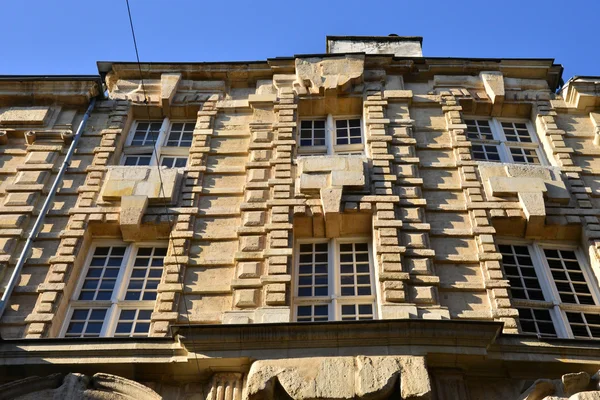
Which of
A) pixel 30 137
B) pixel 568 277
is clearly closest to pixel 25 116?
pixel 30 137

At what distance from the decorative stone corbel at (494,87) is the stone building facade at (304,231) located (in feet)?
0.21

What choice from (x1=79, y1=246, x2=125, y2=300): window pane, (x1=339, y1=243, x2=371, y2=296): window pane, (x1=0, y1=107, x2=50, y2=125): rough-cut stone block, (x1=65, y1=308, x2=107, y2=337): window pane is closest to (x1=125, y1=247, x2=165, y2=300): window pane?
(x1=79, y1=246, x2=125, y2=300): window pane

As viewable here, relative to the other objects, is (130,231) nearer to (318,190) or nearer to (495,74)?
(318,190)

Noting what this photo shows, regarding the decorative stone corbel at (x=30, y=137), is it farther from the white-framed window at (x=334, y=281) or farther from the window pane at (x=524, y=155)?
the window pane at (x=524, y=155)

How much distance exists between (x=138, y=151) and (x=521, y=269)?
7867mm

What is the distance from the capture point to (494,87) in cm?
1597

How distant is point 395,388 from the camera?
370 inches

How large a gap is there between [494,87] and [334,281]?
6597mm

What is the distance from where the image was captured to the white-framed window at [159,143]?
14.9 m

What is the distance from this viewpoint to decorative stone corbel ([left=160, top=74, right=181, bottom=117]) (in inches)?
623

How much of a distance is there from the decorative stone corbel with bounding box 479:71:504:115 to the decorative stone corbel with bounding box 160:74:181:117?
6.80 metres

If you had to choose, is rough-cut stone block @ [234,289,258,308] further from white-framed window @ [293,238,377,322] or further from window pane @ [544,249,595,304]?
window pane @ [544,249,595,304]

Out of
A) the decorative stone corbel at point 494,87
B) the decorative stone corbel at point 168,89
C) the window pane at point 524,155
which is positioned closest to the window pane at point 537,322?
the window pane at point 524,155

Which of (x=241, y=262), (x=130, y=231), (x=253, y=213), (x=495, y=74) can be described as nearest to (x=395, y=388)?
(x=241, y=262)
